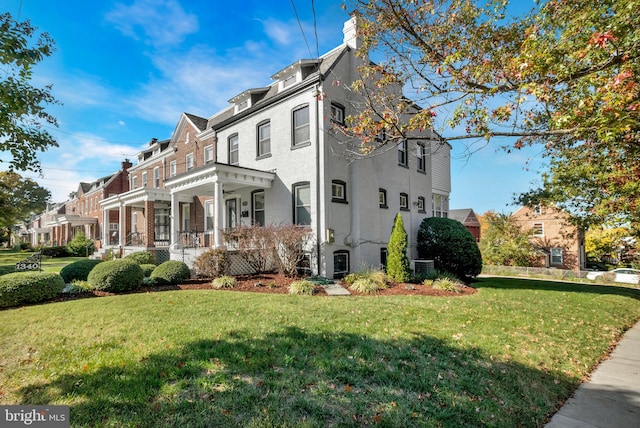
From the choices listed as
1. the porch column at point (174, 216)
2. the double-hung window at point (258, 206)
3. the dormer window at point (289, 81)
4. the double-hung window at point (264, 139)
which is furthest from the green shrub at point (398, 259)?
the porch column at point (174, 216)

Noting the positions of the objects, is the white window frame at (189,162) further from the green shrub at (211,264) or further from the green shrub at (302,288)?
the green shrub at (302,288)

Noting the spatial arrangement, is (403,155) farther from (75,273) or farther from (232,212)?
(75,273)

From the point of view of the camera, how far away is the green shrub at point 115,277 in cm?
838

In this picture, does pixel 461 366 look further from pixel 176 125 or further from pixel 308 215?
pixel 176 125

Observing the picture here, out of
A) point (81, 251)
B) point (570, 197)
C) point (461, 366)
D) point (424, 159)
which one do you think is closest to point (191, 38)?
point (461, 366)

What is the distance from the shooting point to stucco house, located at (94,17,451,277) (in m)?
11.7

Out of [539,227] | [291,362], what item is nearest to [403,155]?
[291,362]

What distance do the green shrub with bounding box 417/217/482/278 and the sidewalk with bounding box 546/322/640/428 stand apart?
8.22m

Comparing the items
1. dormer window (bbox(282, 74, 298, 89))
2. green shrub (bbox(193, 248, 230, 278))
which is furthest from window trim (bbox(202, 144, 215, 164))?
green shrub (bbox(193, 248, 230, 278))

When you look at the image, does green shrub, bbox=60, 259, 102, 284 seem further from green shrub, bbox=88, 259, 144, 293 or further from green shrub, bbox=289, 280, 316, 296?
green shrub, bbox=289, 280, 316, 296

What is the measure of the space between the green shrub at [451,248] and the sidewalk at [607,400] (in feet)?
27.0

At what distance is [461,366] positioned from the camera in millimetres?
4176

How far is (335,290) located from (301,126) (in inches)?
269

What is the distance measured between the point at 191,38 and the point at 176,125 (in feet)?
46.5
